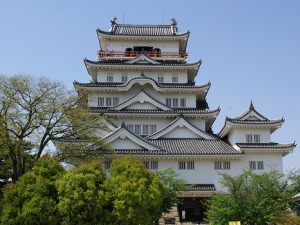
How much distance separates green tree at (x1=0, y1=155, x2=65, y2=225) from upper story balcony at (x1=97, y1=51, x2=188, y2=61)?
18740 mm

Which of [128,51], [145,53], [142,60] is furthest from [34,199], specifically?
[128,51]

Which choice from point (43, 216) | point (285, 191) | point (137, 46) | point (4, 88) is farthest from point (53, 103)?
point (137, 46)

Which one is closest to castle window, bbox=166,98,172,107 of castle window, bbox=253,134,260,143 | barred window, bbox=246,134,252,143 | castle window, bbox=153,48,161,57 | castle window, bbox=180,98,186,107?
castle window, bbox=180,98,186,107

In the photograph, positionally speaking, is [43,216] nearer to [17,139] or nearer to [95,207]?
[95,207]

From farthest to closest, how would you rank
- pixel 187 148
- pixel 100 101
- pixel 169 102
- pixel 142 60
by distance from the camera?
pixel 142 60 → pixel 169 102 → pixel 100 101 → pixel 187 148

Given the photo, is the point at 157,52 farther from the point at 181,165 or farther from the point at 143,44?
the point at 181,165

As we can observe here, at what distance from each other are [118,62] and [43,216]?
20986 millimetres

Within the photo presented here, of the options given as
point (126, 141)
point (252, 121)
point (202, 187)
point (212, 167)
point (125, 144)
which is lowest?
point (202, 187)

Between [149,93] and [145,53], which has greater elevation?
[145,53]

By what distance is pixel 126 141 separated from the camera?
3028cm

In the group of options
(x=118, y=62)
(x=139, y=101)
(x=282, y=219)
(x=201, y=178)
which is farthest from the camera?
(x=118, y=62)

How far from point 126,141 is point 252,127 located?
33.6 feet

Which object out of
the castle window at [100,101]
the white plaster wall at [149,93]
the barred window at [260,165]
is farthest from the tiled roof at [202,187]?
the castle window at [100,101]

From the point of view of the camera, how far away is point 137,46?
38.8 m
